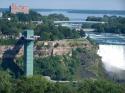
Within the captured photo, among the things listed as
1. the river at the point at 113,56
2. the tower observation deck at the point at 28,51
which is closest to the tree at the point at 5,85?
the tower observation deck at the point at 28,51

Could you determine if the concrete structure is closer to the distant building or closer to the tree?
the tree

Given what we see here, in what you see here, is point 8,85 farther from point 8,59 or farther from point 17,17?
point 17,17

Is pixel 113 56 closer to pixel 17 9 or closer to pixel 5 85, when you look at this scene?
pixel 5 85

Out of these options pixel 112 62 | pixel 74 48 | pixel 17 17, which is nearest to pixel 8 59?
pixel 74 48

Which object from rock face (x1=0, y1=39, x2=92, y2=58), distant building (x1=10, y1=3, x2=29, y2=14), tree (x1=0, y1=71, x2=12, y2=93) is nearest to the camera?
tree (x1=0, y1=71, x2=12, y2=93)

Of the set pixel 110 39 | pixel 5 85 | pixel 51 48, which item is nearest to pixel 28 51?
pixel 51 48

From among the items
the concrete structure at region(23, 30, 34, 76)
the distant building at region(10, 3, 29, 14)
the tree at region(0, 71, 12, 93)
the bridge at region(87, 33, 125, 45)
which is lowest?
the distant building at region(10, 3, 29, 14)

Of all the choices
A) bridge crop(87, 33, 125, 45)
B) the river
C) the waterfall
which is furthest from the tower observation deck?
bridge crop(87, 33, 125, 45)

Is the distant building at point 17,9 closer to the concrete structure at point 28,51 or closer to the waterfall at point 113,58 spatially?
the waterfall at point 113,58
